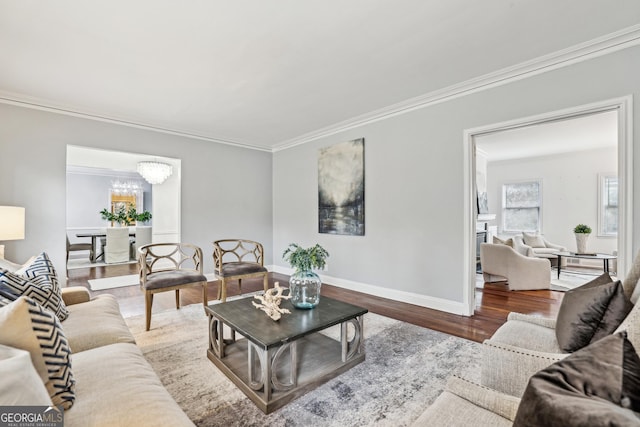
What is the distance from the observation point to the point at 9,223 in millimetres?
2938

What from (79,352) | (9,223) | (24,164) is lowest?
(79,352)

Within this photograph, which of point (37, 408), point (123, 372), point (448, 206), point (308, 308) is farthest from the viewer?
point (448, 206)

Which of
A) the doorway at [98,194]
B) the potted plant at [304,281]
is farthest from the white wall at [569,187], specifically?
the doorway at [98,194]

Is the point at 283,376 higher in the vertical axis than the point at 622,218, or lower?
lower

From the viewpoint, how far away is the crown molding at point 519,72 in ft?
7.61

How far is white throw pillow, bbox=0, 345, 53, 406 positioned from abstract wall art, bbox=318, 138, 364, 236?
3.78 metres

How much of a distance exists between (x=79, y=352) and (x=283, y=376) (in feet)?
3.82

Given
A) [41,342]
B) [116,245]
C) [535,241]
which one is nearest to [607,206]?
[535,241]

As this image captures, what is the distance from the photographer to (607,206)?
247 inches

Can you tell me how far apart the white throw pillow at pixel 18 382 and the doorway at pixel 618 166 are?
11.2 feet

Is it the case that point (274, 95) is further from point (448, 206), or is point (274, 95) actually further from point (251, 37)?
point (448, 206)

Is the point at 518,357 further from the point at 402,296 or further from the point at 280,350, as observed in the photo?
the point at 402,296

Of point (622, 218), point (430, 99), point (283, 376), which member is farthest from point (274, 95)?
point (622, 218)

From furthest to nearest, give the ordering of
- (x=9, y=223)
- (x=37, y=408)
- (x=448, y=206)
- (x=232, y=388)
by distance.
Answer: (x=448, y=206), (x=9, y=223), (x=232, y=388), (x=37, y=408)
